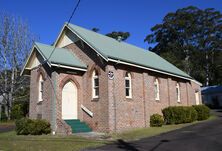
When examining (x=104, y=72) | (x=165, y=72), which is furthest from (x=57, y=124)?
(x=165, y=72)

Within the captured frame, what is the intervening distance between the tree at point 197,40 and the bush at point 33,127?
148 ft

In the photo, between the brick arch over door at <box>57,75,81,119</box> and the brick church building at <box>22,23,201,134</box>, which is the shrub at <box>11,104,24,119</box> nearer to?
the brick church building at <box>22,23,201,134</box>

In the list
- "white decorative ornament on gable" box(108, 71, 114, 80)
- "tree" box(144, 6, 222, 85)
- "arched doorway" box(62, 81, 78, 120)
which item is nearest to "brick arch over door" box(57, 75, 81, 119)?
"arched doorway" box(62, 81, 78, 120)

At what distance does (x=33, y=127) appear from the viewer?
54.9ft

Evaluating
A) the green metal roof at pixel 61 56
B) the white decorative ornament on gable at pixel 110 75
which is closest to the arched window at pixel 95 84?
the green metal roof at pixel 61 56

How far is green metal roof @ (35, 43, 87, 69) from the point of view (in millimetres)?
17891

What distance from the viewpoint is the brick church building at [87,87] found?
17500mm

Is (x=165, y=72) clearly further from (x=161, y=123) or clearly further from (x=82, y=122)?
(x=82, y=122)

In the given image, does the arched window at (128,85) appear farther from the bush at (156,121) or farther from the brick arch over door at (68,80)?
the brick arch over door at (68,80)

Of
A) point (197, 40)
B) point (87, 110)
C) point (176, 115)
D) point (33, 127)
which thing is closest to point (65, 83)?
point (87, 110)

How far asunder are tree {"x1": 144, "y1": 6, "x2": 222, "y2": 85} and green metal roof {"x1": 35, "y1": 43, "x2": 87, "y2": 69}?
41489 mm

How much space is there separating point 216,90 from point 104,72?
3845 cm

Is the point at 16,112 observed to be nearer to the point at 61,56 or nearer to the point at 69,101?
the point at 69,101

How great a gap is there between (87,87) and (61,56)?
2.95 meters
